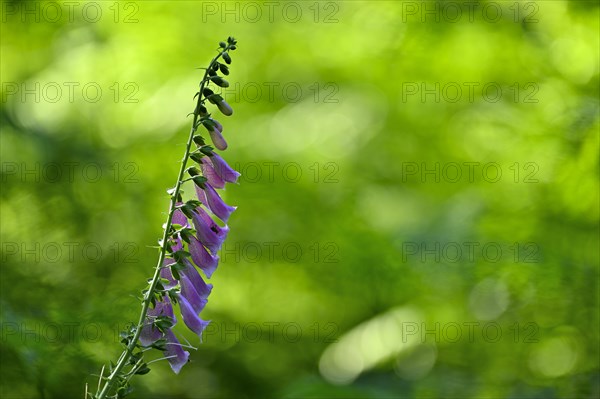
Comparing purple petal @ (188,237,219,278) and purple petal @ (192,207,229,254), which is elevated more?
purple petal @ (192,207,229,254)

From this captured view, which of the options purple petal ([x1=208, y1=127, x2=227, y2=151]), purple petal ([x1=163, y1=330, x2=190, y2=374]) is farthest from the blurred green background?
purple petal ([x1=208, y1=127, x2=227, y2=151])

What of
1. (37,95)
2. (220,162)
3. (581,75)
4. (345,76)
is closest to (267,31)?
(345,76)

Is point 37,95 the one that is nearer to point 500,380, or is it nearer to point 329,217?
point 329,217

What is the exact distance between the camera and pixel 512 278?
3545mm

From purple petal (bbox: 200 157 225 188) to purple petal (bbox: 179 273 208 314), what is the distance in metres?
0.16

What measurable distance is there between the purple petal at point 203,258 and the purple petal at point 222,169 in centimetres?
12

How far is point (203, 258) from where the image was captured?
3.77 ft

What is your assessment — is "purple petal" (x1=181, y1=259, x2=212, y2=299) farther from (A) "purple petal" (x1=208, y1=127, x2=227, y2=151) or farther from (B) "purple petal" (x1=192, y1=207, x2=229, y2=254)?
(A) "purple petal" (x1=208, y1=127, x2=227, y2=151)

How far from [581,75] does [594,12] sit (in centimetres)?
46

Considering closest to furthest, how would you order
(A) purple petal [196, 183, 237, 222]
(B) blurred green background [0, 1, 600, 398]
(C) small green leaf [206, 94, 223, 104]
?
1. (C) small green leaf [206, 94, 223, 104]
2. (A) purple petal [196, 183, 237, 222]
3. (B) blurred green background [0, 1, 600, 398]

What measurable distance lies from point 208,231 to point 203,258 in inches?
1.8

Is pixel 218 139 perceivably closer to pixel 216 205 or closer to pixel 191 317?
pixel 216 205

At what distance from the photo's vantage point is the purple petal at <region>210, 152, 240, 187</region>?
1.15 m

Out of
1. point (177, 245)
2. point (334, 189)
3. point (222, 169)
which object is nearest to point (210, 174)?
point (222, 169)
